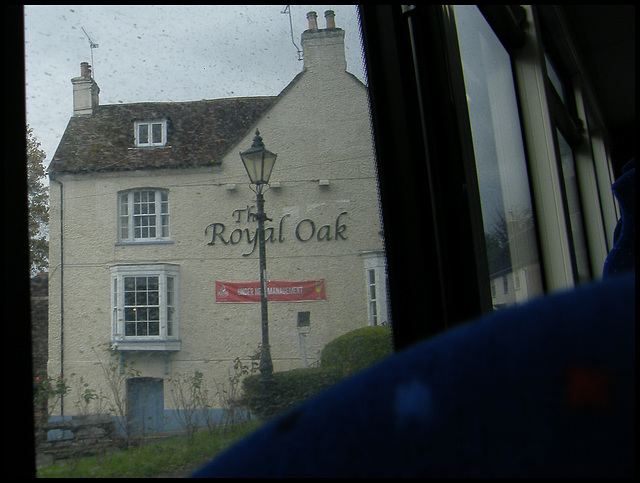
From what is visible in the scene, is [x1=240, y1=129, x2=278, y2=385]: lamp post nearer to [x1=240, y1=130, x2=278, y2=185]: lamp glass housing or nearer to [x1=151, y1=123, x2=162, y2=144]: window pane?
[x1=240, y1=130, x2=278, y2=185]: lamp glass housing

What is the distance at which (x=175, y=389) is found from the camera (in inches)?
26.9

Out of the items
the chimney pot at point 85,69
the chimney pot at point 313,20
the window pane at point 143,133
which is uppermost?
the chimney pot at point 313,20

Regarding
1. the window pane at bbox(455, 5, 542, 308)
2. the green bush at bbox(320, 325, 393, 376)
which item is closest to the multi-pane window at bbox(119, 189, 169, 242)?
the green bush at bbox(320, 325, 393, 376)

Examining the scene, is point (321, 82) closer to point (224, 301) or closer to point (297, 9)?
point (297, 9)

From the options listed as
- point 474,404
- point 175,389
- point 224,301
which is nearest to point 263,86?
point 224,301

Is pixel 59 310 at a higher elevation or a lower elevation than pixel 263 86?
lower

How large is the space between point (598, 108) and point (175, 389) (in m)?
3.87

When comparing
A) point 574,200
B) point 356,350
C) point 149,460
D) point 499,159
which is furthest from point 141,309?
point 574,200

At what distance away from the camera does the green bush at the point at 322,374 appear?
2.56ft

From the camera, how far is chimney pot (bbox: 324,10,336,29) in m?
0.92

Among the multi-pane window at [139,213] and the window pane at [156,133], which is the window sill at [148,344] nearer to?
the multi-pane window at [139,213]

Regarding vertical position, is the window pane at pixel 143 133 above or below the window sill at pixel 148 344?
above

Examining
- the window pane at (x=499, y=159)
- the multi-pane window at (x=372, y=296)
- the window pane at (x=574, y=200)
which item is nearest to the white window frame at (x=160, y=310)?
the multi-pane window at (x=372, y=296)

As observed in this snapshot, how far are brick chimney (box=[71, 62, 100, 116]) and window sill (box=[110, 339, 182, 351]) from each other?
273 mm
